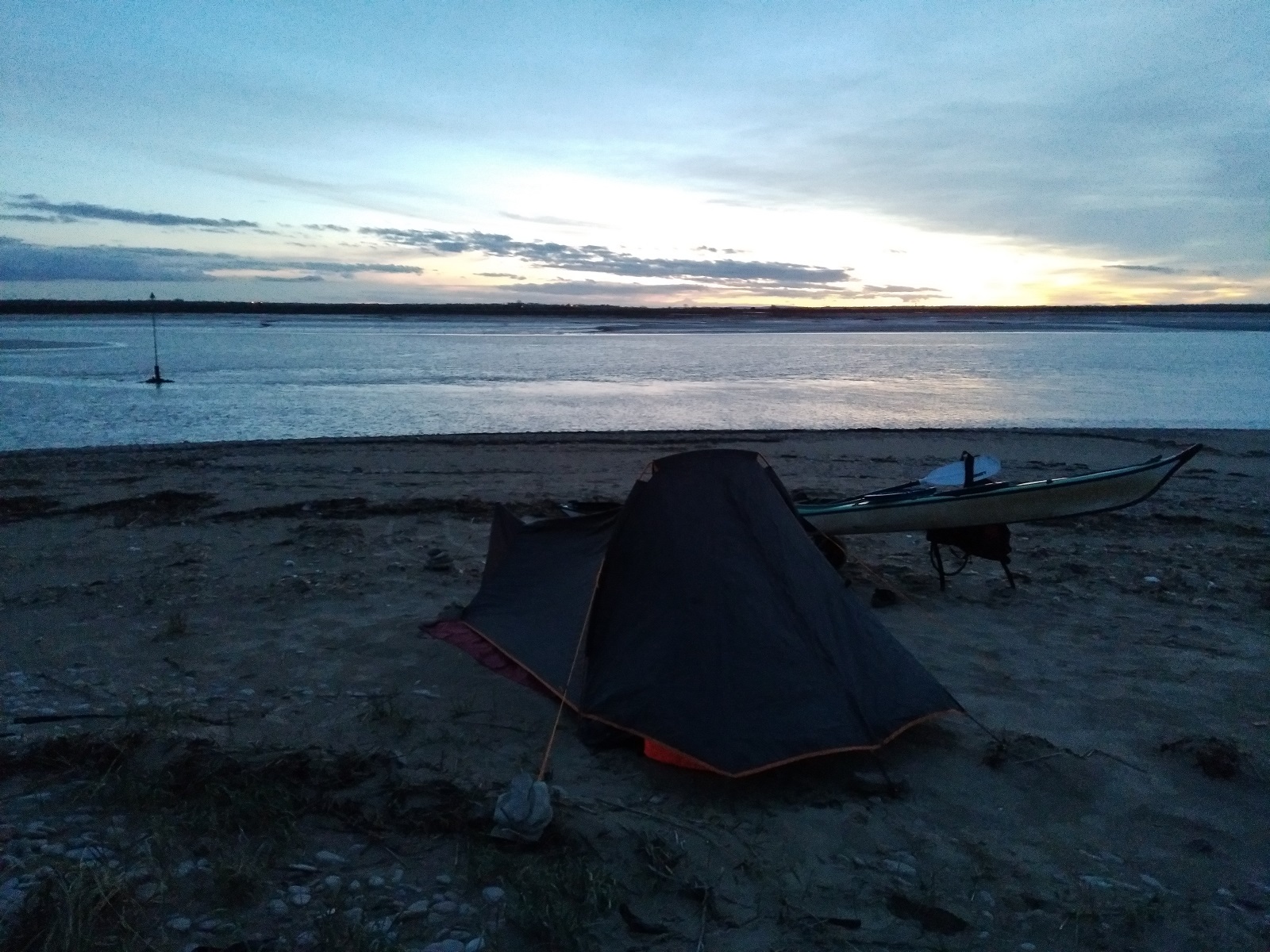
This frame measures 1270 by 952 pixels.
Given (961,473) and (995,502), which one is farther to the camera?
(961,473)

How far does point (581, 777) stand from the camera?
15.3 feet

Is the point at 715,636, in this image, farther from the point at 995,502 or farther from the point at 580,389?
the point at 580,389

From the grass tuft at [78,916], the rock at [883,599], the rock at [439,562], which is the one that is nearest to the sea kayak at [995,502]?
the rock at [883,599]

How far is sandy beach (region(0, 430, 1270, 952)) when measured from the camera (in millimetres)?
3578

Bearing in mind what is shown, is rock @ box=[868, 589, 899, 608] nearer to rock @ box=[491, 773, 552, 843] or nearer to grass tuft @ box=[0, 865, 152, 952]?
rock @ box=[491, 773, 552, 843]

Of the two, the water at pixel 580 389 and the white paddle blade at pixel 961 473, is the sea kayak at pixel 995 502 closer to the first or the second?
the white paddle blade at pixel 961 473

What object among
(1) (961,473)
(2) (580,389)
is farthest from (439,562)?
(2) (580,389)

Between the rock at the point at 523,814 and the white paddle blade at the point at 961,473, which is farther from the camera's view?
the white paddle blade at the point at 961,473

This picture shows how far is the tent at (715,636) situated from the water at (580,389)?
15365 mm

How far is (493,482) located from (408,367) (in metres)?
27.2

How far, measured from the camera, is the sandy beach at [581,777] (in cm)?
358

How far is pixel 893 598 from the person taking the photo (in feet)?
25.0

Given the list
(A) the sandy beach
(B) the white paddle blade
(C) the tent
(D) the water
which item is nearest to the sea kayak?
(B) the white paddle blade

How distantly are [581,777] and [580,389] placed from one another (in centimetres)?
2609
